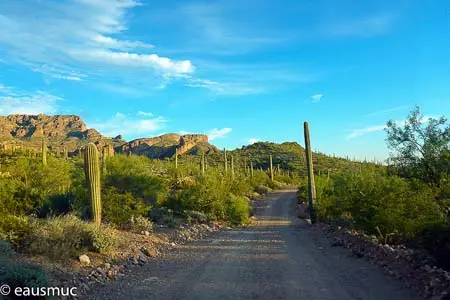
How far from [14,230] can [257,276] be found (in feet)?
20.5

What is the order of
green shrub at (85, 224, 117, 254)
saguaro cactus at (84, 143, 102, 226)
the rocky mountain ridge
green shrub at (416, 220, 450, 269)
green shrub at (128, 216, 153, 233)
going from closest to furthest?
1. green shrub at (416, 220, 450, 269)
2. green shrub at (85, 224, 117, 254)
3. saguaro cactus at (84, 143, 102, 226)
4. green shrub at (128, 216, 153, 233)
5. the rocky mountain ridge

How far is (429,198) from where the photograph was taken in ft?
43.3

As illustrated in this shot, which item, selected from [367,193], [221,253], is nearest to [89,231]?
[221,253]

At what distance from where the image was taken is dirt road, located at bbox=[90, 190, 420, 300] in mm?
8571

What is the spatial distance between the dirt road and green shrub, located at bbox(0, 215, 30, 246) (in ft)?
9.66

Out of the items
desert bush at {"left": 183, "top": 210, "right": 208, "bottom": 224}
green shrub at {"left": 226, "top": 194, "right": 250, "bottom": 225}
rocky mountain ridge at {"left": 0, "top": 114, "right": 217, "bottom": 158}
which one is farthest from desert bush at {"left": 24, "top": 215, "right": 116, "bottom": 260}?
rocky mountain ridge at {"left": 0, "top": 114, "right": 217, "bottom": 158}

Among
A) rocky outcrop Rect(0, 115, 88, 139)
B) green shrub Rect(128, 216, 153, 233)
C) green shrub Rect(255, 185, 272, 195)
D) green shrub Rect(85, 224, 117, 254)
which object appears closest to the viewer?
green shrub Rect(85, 224, 117, 254)

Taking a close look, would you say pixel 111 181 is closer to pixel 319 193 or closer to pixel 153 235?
pixel 153 235

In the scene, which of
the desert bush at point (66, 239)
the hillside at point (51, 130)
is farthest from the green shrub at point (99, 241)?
the hillside at point (51, 130)

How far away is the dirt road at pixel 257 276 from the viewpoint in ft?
28.1

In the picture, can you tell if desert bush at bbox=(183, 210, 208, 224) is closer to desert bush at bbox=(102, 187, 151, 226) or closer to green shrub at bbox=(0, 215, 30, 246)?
desert bush at bbox=(102, 187, 151, 226)

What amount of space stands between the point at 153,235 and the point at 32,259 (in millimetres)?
7469

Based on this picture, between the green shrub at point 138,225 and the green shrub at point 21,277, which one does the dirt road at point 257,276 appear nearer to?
the green shrub at point 21,277

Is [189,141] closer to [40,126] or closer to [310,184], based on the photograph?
[40,126]
